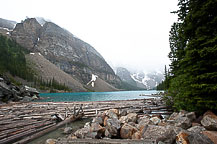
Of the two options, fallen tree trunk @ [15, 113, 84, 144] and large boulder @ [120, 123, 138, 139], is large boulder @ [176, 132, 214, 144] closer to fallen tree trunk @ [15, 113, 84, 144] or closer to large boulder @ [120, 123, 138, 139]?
large boulder @ [120, 123, 138, 139]

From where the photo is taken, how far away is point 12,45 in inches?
5827

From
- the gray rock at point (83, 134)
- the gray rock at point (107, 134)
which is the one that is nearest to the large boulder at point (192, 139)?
the gray rock at point (107, 134)

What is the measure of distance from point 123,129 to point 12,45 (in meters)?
195

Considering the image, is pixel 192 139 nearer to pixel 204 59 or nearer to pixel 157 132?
pixel 157 132

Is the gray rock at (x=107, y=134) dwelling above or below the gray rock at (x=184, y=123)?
below

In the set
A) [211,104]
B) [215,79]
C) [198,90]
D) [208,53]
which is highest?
[208,53]

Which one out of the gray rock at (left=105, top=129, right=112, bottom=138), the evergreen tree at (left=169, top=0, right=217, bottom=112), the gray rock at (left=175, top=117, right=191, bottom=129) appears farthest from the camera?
the gray rock at (left=105, top=129, right=112, bottom=138)

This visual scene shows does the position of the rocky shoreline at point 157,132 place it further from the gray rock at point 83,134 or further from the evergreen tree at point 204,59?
the evergreen tree at point 204,59

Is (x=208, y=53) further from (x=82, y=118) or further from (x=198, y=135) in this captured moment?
(x=82, y=118)

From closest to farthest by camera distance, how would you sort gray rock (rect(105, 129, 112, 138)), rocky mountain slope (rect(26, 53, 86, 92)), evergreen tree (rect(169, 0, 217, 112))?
evergreen tree (rect(169, 0, 217, 112)) → gray rock (rect(105, 129, 112, 138)) → rocky mountain slope (rect(26, 53, 86, 92))

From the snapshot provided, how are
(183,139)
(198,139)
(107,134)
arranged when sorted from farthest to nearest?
1. (107,134)
2. (183,139)
3. (198,139)

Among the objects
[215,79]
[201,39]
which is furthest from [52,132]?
[201,39]

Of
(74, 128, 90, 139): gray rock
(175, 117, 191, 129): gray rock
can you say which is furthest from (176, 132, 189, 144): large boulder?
(74, 128, 90, 139): gray rock

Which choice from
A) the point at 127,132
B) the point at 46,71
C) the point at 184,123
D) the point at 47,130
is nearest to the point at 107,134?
the point at 127,132
